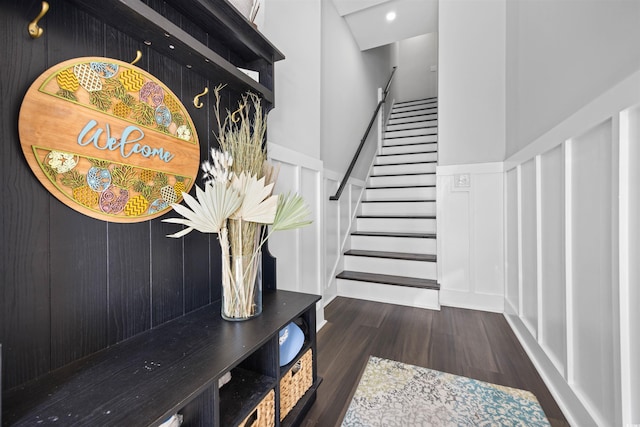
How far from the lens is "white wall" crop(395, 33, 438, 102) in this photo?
5.83 metres

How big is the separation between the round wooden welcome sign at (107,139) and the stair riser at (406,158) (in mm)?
3280

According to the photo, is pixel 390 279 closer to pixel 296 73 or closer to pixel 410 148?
pixel 296 73

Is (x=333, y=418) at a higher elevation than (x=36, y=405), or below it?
below

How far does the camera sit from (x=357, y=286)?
2600 mm

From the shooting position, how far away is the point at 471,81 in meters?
2.51

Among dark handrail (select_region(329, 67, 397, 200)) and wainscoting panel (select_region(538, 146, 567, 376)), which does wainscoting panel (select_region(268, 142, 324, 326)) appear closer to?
dark handrail (select_region(329, 67, 397, 200))

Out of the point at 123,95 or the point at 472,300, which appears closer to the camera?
the point at 123,95

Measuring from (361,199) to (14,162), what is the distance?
3089mm

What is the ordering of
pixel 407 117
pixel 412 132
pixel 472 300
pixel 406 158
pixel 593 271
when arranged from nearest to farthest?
pixel 593 271 < pixel 472 300 < pixel 406 158 < pixel 412 132 < pixel 407 117

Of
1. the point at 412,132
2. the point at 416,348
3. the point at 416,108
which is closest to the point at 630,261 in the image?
the point at 416,348

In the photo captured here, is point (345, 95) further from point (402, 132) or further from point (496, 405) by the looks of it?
point (496, 405)

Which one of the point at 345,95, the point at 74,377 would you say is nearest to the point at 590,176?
the point at 74,377

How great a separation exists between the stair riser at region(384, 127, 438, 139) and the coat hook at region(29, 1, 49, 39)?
14.1ft

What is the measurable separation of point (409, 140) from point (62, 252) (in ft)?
14.1
